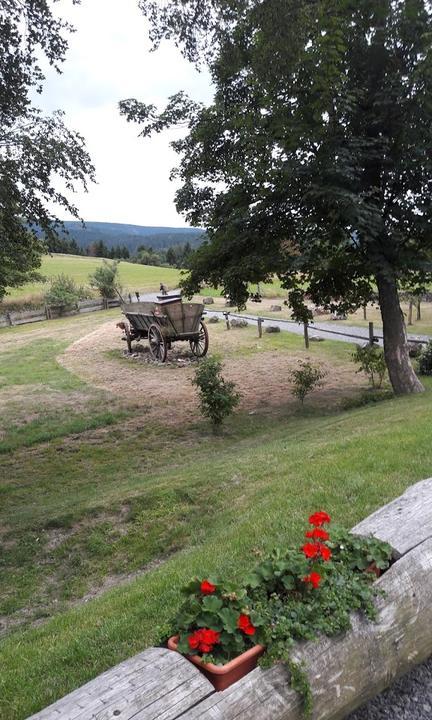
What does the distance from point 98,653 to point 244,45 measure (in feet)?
32.4

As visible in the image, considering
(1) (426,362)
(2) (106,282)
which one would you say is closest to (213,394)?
(1) (426,362)

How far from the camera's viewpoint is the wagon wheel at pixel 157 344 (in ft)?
58.2

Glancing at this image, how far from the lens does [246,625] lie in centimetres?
197

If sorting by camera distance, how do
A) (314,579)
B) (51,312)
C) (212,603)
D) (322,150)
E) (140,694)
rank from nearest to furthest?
(140,694) < (212,603) < (314,579) < (322,150) < (51,312)

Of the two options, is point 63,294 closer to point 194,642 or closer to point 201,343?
point 201,343

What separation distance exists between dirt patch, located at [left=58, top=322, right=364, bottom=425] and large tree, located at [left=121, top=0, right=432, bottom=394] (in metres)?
2.72

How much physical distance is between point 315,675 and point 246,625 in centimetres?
34

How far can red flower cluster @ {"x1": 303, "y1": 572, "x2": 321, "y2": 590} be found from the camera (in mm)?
2159

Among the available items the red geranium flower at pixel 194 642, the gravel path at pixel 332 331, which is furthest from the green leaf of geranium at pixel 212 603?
the gravel path at pixel 332 331

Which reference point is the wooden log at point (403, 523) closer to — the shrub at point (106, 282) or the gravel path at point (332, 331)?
the gravel path at point (332, 331)

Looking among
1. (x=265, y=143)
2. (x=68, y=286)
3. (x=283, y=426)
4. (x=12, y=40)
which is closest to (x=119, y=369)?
(x=283, y=426)

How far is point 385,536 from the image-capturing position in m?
2.69

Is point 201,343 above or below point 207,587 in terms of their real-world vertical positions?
below

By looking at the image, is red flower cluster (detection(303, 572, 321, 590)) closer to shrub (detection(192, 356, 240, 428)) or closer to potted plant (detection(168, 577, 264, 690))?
potted plant (detection(168, 577, 264, 690))
